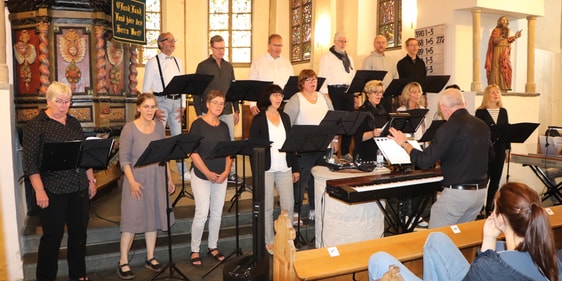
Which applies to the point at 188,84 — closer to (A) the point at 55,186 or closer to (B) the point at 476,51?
(A) the point at 55,186

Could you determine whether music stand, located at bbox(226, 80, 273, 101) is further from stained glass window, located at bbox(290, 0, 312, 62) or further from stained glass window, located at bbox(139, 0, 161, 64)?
stained glass window, located at bbox(139, 0, 161, 64)

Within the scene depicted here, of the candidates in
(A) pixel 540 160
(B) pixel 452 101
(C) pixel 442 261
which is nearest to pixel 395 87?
(A) pixel 540 160

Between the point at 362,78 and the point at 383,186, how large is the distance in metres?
2.52

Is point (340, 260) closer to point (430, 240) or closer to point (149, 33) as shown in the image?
point (430, 240)

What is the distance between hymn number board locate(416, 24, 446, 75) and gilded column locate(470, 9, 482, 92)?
551 millimetres

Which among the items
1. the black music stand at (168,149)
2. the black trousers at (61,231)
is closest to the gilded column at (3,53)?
the black trousers at (61,231)

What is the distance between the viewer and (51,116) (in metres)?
4.12

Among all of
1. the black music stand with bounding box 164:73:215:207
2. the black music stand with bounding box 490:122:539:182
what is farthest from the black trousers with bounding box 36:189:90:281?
the black music stand with bounding box 490:122:539:182

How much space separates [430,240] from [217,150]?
205 cm

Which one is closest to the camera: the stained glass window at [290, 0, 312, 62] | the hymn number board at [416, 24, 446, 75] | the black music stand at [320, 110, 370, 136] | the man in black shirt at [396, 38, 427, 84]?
the black music stand at [320, 110, 370, 136]

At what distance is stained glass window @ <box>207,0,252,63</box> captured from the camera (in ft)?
51.0

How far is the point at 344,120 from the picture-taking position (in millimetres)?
5102

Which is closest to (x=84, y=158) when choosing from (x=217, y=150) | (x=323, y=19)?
(x=217, y=150)

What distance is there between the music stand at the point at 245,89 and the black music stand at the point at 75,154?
2049 millimetres
